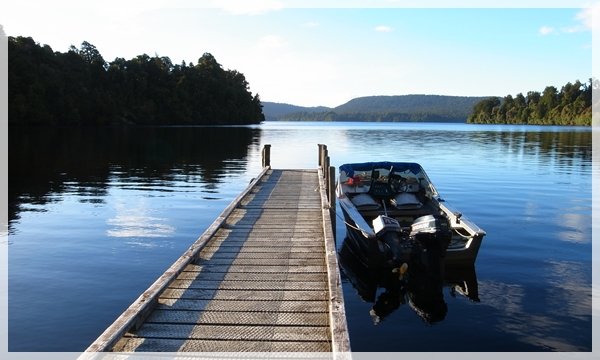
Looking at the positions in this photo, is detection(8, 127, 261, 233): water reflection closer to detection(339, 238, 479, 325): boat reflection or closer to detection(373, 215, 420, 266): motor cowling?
detection(339, 238, 479, 325): boat reflection

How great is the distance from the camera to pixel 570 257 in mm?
14109

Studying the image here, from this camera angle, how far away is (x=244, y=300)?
321 inches

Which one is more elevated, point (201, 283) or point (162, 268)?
point (201, 283)

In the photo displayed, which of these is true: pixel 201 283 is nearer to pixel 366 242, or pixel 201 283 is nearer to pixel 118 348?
pixel 118 348

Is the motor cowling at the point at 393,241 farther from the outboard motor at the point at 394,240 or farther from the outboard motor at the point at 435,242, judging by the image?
the outboard motor at the point at 435,242

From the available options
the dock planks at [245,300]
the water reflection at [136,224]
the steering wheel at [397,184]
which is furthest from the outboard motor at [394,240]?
the water reflection at [136,224]

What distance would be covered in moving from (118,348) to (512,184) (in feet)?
85.0

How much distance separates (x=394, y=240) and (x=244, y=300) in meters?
5.05

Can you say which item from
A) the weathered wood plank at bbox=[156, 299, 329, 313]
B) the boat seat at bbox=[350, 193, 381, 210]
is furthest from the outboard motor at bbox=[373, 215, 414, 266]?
the weathered wood plank at bbox=[156, 299, 329, 313]

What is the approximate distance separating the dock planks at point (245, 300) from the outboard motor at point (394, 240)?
1.35 metres

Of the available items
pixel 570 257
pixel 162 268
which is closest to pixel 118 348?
pixel 162 268

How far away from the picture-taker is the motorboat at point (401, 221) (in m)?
11.1

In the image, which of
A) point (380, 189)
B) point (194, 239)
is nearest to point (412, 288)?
point (380, 189)

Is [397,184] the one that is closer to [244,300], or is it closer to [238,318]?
A: [244,300]
